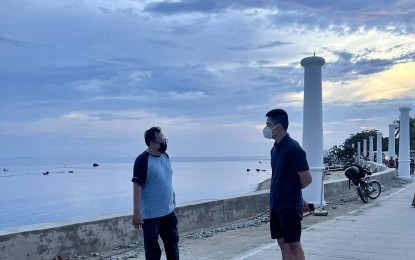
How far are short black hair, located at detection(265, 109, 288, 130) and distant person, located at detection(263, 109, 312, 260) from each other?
1 cm

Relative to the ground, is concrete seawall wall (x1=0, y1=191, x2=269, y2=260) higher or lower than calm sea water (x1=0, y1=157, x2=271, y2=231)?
higher

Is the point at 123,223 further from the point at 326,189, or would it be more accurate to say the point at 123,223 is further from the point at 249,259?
the point at 326,189

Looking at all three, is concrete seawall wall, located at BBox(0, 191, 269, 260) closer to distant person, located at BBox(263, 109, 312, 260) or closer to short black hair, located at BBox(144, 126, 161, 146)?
short black hair, located at BBox(144, 126, 161, 146)

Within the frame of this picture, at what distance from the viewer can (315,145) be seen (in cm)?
1220

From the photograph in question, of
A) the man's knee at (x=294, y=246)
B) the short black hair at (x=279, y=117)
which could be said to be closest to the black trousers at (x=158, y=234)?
the man's knee at (x=294, y=246)

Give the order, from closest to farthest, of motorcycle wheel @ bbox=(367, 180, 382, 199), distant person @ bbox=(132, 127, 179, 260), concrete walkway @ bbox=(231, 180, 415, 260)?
distant person @ bbox=(132, 127, 179, 260) < concrete walkway @ bbox=(231, 180, 415, 260) < motorcycle wheel @ bbox=(367, 180, 382, 199)

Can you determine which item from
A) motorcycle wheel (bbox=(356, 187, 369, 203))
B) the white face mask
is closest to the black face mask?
the white face mask

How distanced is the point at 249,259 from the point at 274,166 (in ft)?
7.22

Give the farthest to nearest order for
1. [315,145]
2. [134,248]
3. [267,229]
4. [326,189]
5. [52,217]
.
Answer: [52,217]
[326,189]
[315,145]
[267,229]
[134,248]

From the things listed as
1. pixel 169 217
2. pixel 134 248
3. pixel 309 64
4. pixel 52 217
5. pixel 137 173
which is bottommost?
pixel 52 217

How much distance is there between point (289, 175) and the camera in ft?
16.9

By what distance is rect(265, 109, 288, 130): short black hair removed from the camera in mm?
5344

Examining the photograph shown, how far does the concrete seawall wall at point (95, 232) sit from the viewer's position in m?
6.32

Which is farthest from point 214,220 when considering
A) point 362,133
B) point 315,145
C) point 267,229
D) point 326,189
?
A: point 362,133
